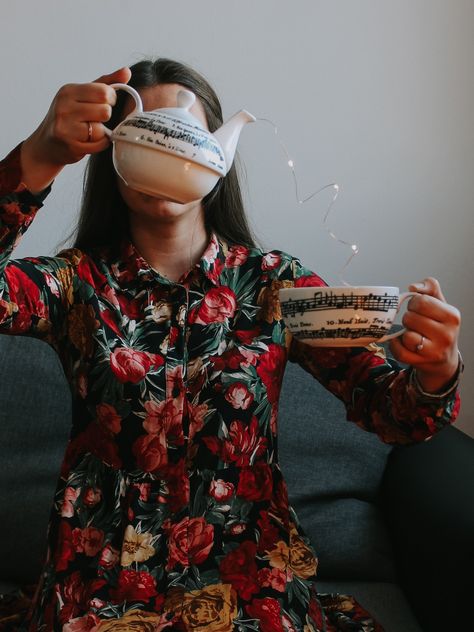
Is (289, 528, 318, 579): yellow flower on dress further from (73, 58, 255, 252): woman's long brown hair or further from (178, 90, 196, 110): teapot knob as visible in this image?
(178, 90, 196, 110): teapot knob

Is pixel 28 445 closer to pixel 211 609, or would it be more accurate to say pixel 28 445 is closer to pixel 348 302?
pixel 211 609

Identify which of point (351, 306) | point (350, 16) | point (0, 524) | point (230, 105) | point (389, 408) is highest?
point (350, 16)

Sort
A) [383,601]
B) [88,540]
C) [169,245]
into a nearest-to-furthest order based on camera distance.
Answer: [88,540] → [169,245] → [383,601]

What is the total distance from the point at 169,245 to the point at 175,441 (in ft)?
0.90

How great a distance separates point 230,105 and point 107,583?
1093mm

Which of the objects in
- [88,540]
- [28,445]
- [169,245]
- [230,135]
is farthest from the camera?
[28,445]

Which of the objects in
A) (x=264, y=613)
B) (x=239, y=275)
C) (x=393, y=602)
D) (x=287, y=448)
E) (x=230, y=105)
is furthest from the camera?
(x=230, y=105)

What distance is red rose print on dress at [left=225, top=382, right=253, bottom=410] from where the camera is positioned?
953 millimetres

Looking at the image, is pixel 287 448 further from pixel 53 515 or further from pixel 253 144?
pixel 253 144

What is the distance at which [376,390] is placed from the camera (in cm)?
97

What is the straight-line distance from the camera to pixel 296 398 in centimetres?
142

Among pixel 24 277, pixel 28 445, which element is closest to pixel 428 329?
pixel 24 277

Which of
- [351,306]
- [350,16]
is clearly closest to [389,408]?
[351,306]

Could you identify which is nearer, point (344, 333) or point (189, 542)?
point (344, 333)
